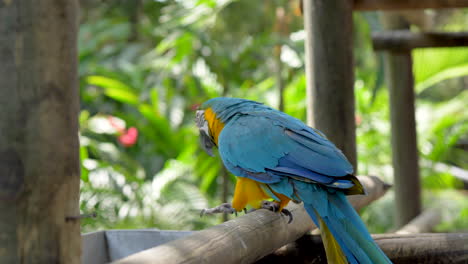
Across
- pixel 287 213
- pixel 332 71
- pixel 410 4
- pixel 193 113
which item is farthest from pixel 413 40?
pixel 193 113

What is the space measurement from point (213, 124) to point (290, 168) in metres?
0.38

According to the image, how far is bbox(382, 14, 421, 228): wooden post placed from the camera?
3.01 meters

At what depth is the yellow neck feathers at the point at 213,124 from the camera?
159 centimetres

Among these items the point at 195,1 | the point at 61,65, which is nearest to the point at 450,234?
the point at 61,65

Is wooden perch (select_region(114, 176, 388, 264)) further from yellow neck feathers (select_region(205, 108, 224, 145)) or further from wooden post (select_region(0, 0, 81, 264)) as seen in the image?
yellow neck feathers (select_region(205, 108, 224, 145))

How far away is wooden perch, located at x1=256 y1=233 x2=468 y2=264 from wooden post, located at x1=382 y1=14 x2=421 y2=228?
1.60 meters

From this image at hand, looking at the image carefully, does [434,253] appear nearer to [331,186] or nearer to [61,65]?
[331,186]

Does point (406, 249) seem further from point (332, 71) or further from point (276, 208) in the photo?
point (332, 71)

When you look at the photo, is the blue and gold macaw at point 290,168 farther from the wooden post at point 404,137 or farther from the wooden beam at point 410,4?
the wooden post at point 404,137

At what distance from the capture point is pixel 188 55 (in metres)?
4.08

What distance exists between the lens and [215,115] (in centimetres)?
159

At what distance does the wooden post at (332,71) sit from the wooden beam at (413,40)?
1109mm

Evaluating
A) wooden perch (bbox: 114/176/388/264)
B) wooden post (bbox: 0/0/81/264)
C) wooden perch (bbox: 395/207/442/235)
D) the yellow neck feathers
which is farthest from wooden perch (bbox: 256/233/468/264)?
wooden perch (bbox: 395/207/442/235)

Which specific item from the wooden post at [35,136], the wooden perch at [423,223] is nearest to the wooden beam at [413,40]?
the wooden perch at [423,223]
